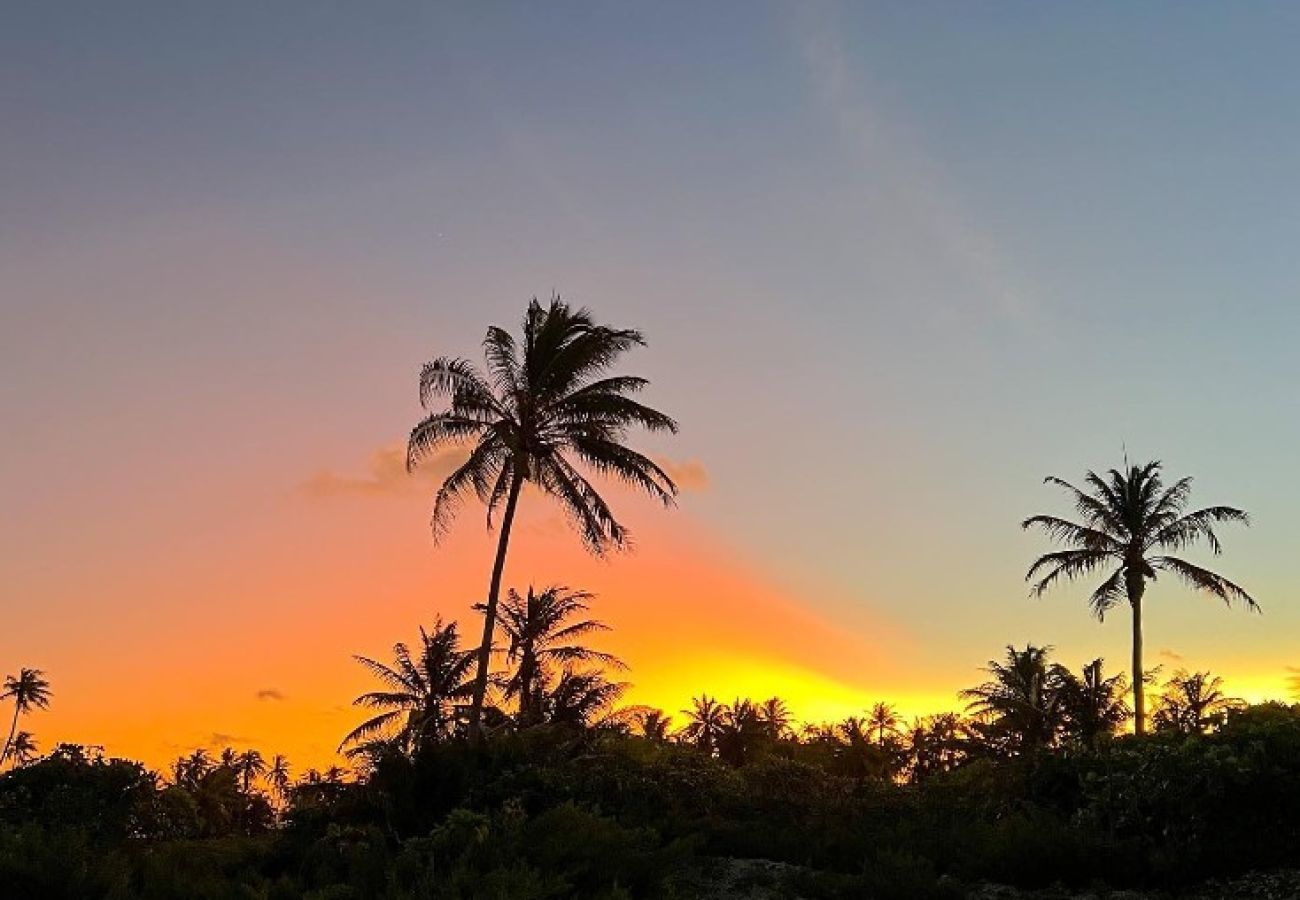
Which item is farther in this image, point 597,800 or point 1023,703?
point 1023,703

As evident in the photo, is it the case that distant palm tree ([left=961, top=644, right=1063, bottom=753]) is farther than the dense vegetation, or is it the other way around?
distant palm tree ([left=961, top=644, right=1063, bottom=753])

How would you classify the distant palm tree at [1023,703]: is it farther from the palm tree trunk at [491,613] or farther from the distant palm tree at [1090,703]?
the palm tree trunk at [491,613]

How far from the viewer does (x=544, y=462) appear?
89.5 ft

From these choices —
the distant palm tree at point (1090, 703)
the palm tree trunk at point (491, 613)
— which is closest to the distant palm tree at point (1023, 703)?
the distant palm tree at point (1090, 703)

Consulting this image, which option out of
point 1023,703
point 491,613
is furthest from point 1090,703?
point 491,613

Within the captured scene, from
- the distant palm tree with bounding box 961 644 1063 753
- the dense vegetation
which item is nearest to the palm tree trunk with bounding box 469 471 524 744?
the dense vegetation

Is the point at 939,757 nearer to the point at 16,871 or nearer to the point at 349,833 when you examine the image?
the point at 349,833

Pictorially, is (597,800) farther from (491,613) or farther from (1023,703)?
(1023,703)

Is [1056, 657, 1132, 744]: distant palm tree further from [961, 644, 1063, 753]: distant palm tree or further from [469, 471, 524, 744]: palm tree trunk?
[469, 471, 524, 744]: palm tree trunk

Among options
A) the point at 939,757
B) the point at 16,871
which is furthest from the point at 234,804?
the point at 16,871

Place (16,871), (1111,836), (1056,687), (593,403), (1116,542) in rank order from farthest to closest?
(1056,687) → (1116,542) → (593,403) → (1111,836) → (16,871)

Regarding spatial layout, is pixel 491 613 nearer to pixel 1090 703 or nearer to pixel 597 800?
pixel 597 800

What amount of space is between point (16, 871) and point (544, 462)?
16701 mm

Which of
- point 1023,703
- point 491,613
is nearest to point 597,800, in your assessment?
point 491,613
